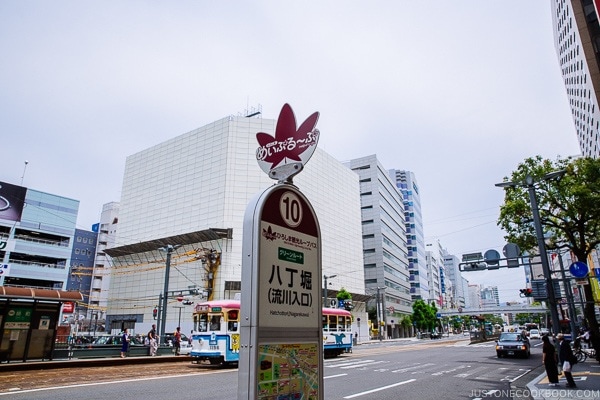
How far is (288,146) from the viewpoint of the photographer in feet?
13.5

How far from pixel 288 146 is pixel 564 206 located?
78.4 feet

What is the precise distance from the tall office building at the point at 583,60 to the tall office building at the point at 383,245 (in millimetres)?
39384

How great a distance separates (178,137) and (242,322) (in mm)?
A: 61473

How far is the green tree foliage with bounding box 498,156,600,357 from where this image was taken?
21.3 m

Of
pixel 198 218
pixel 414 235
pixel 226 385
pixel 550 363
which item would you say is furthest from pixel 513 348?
pixel 414 235

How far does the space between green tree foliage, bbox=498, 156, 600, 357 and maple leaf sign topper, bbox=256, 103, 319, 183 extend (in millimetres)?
20021

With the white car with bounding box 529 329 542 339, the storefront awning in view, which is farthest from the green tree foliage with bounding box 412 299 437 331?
the storefront awning

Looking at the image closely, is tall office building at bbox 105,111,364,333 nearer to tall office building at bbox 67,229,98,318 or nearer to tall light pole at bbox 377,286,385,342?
tall light pole at bbox 377,286,385,342

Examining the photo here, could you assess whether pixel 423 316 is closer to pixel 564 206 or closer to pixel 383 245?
pixel 383 245

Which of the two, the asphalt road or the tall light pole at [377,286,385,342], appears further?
the tall light pole at [377,286,385,342]

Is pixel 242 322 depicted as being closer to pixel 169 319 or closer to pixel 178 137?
pixel 169 319

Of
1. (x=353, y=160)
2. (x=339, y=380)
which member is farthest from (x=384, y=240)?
(x=339, y=380)

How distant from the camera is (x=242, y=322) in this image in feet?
10.1

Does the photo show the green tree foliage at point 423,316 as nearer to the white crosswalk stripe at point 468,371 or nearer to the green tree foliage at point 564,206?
the green tree foliage at point 564,206
